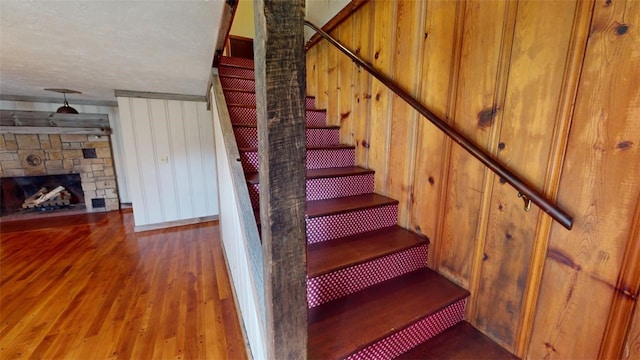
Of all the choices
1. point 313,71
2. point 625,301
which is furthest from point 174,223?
point 625,301

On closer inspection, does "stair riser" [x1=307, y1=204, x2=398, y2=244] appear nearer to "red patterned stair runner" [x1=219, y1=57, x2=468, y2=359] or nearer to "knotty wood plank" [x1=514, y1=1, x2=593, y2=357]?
"red patterned stair runner" [x1=219, y1=57, x2=468, y2=359]

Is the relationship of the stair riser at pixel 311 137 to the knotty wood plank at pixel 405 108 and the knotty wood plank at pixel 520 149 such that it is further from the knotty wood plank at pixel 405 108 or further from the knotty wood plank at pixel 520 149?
the knotty wood plank at pixel 520 149

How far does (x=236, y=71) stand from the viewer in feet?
9.50

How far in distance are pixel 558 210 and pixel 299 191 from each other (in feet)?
3.10

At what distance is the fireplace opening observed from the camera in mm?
4395

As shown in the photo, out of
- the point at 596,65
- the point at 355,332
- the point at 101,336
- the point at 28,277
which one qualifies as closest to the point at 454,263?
the point at 355,332

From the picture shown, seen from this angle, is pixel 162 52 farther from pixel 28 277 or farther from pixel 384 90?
pixel 28 277

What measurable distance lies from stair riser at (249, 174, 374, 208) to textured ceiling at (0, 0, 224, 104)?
3.86 ft

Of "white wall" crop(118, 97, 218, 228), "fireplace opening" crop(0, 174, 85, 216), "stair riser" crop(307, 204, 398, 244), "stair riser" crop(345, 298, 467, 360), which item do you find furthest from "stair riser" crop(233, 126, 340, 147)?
"fireplace opening" crop(0, 174, 85, 216)

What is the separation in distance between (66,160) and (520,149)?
20.7 feet

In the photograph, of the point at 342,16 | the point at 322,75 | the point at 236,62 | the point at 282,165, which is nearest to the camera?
the point at 282,165

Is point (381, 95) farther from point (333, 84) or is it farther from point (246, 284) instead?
point (246, 284)

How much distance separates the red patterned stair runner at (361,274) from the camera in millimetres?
1093

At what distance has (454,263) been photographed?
140 cm
